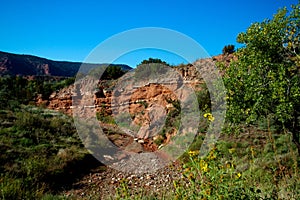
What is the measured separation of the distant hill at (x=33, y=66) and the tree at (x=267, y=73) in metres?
72.8

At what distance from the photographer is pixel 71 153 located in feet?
34.8

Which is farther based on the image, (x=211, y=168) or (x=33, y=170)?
(x=33, y=170)

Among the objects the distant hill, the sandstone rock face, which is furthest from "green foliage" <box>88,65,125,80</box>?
the distant hill

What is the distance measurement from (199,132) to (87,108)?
14.6m

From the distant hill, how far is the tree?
72814mm

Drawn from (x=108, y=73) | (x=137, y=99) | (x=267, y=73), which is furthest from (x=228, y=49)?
(x=267, y=73)

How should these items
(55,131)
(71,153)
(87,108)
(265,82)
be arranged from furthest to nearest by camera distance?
(87,108)
(55,131)
(71,153)
(265,82)

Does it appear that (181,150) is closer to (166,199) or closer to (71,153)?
(71,153)

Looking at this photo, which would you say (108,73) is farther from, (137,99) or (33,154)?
(33,154)

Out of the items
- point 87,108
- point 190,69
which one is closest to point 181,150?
point 190,69

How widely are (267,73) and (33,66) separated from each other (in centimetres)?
8365

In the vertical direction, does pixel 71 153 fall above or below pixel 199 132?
below

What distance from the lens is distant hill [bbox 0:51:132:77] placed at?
73312mm

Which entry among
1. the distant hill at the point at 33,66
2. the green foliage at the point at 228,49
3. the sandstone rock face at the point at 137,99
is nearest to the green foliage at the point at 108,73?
the sandstone rock face at the point at 137,99
